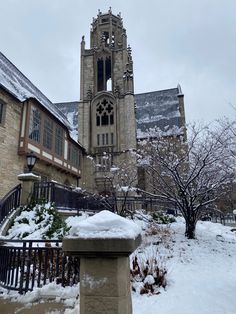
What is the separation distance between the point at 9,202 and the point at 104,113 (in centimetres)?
2255

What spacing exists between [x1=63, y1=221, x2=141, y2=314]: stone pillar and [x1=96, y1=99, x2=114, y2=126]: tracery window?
28944 millimetres

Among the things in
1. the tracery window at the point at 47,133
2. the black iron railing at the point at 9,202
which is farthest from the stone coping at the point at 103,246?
the tracery window at the point at 47,133

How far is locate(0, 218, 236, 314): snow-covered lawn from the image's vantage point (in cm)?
420

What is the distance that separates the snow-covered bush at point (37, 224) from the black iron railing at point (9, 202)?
0.39 metres

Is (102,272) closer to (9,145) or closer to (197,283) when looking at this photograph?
(197,283)

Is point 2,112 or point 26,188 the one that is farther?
point 2,112

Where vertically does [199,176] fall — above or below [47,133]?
below

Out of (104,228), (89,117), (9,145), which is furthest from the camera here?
(89,117)

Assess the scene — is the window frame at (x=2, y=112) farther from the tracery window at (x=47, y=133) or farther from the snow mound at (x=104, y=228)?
the snow mound at (x=104, y=228)

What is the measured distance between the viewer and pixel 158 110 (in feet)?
120

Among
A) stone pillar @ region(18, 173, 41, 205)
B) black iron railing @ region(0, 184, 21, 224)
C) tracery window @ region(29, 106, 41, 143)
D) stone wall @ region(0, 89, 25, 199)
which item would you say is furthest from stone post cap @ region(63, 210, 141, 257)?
tracery window @ region(29, 106, 41, 143)

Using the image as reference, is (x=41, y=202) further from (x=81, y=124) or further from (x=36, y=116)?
(x=81, y=124)

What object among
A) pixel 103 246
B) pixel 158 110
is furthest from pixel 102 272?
Answer: pixel 158 110

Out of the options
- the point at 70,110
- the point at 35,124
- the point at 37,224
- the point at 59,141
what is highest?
the point at 70,110
